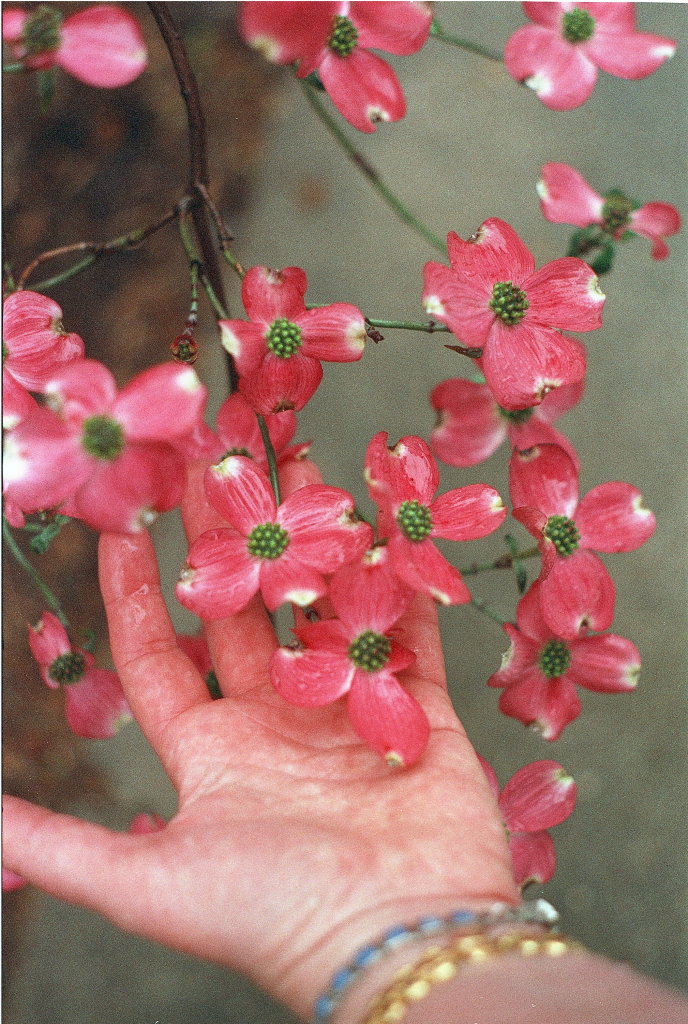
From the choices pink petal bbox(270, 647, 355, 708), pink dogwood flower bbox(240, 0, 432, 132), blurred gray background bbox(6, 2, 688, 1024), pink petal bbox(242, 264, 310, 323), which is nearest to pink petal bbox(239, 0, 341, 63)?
pink dogwood flower bbox(240, 0, 432, 132)

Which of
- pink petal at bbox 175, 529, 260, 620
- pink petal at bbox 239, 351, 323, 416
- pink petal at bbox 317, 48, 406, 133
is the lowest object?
pink petal at bbox 175, 529, 260, 620

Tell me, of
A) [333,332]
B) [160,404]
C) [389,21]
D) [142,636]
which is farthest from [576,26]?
[142,636]

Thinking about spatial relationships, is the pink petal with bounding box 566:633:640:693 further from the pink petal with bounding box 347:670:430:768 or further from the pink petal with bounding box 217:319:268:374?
the pink petal with bounding box 217:319:268:374

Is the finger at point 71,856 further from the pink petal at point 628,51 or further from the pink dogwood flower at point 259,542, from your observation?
the pink petal at point 628,51

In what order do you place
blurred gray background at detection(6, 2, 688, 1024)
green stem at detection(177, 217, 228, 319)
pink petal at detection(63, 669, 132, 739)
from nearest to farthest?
green stem at detection(177, 217, 228, 319), pink petal at detection(63, 669, 132, 739), blurred gray background at detection(6, 2, 688, 1024)

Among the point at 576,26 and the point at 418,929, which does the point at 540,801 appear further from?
the point at 576,26

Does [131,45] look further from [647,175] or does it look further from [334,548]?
[647,175]

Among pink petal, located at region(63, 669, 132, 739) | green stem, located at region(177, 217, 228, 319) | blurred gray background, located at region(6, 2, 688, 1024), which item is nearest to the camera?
green stem, located at region(177, 217, 228, 319)
